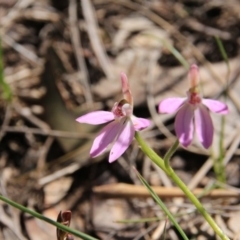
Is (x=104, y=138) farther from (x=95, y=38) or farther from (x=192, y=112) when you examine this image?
(x=95, y=38)

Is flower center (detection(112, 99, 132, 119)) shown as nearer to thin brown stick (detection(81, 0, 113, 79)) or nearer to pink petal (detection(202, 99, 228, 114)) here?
pink petal (detection(202, 99, 228, 114))

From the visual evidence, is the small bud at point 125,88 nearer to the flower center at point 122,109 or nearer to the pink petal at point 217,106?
the flower center at point 122,109

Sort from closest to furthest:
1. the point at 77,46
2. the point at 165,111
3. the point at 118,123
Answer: the point at 165,111 → the point at 118,123 → the point at 77,46

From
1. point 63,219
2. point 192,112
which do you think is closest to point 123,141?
point 192,112

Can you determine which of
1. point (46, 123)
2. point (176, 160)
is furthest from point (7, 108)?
point (176, 160)

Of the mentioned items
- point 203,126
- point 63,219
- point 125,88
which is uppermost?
point 125,88

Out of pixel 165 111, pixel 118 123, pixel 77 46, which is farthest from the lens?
pixel 77 46

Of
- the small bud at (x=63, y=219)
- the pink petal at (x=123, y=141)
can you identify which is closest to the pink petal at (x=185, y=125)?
the pink petal at (x=123, y=141)
